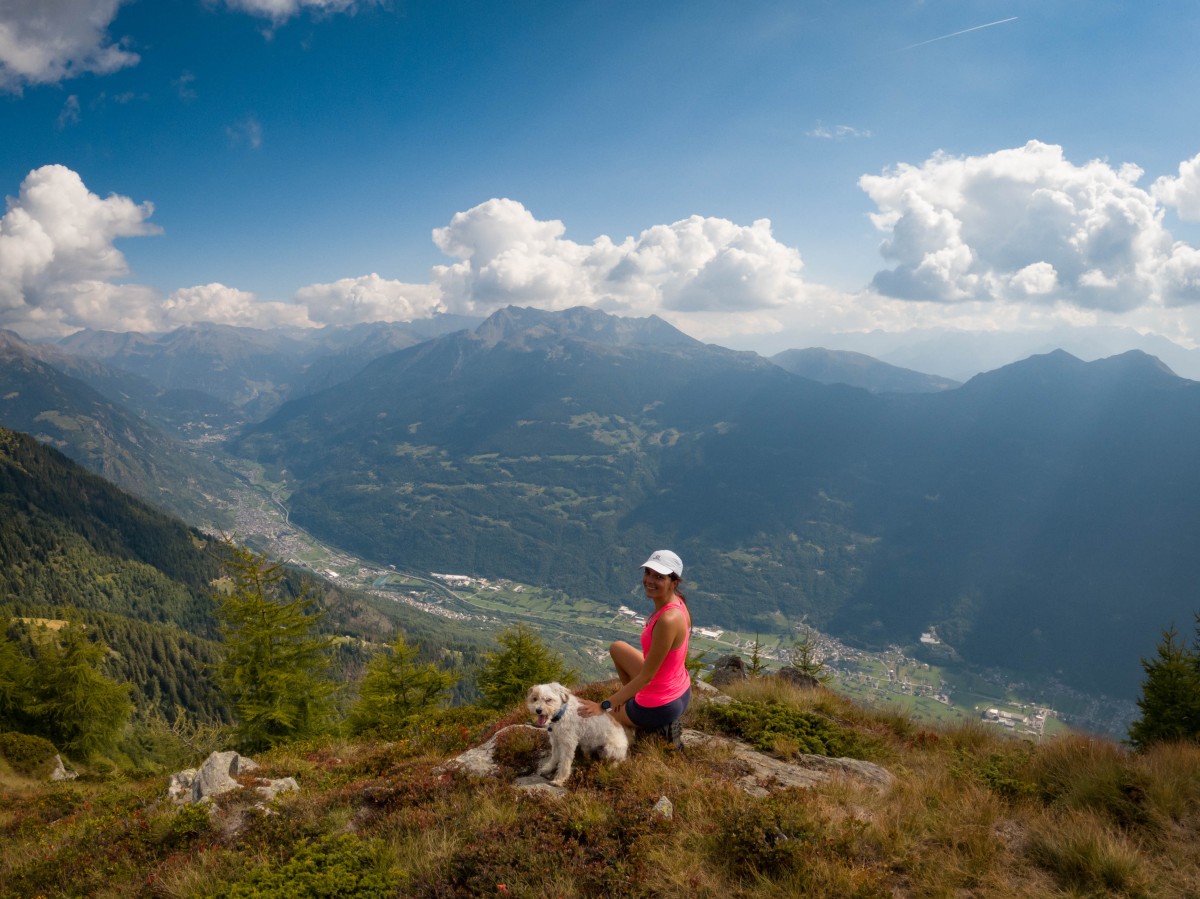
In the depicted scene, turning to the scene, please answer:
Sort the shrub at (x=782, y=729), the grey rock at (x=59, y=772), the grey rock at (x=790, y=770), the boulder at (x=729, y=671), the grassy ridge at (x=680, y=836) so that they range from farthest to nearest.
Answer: the grey rock at (x=59, y=772) → the boulder at (x=729, y=671) → the shrub at (x=782, y=729) → the grey rock at (x=790, y=770) → the grassy ridge at (x=680, y=836)

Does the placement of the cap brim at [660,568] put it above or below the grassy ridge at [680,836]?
above

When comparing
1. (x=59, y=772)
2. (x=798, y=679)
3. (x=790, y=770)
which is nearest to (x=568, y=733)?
(x=790, y=770)

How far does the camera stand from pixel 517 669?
73.2 ft

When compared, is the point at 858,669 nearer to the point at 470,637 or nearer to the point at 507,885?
the point at 470,637

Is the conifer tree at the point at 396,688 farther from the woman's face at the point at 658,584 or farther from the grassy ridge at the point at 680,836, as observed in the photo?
the woman's face at the point at 658,584

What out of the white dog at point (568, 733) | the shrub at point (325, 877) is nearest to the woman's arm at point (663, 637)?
the white dog at point (568, 733)

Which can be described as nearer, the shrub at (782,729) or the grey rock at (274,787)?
the grey rock at (274,787)

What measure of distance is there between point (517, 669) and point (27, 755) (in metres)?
26.5

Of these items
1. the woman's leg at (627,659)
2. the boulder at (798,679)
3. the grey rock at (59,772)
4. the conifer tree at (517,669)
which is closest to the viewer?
the woman's leg at (627,659)

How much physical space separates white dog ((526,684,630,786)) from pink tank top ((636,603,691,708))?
0.64m

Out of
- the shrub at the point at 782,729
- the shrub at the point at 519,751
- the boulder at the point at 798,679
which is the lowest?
the boulder at the point at 798,679

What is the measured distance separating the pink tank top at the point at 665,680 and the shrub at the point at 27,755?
3481 cm

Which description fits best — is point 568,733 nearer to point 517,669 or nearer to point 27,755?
point 517,669

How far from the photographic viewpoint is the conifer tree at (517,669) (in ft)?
70.1
